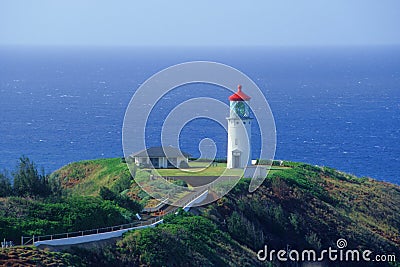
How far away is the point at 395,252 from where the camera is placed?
172 feet

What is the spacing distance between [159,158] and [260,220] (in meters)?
9.71

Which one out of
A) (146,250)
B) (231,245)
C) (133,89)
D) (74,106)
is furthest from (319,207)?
(133,89)

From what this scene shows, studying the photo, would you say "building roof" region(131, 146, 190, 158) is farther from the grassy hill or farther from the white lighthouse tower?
the white lighthouse tower

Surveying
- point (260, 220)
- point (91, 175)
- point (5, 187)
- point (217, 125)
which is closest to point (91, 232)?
point (5, 187)

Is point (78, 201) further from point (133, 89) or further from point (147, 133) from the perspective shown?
point (133, 89)

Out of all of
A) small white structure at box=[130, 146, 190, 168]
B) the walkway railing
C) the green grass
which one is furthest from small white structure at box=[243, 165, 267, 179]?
the walkway railing

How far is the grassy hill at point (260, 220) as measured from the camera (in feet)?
140

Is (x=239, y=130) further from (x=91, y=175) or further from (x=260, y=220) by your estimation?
(x=91, y=175)

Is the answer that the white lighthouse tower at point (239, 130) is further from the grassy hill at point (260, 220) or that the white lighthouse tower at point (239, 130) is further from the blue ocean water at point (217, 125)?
the blue ocean water at point (217, 125)

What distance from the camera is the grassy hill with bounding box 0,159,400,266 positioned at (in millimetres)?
42531

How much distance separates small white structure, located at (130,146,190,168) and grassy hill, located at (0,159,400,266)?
156 cm

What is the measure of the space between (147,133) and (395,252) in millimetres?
54459

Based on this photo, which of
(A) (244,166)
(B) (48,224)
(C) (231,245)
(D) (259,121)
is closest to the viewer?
(B) (48,224)

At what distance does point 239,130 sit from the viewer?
57812 millimetres
